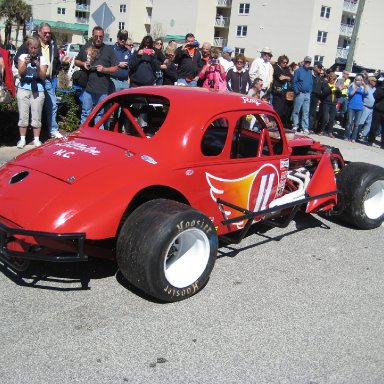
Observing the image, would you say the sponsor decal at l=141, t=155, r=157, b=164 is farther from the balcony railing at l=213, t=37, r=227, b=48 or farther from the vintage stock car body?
the balcony railing at l=213, t=37, r=227, b=48

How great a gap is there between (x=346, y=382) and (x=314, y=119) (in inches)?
444

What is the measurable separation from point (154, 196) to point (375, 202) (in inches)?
127

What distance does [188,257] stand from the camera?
3.98 metres

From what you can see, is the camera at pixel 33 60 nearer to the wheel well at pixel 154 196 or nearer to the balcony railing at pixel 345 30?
the wheel well at pixel 154 196

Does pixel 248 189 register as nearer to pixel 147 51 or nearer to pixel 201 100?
pixel 201 100

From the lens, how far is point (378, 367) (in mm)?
3234

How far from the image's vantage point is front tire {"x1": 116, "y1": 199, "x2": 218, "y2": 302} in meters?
3.54

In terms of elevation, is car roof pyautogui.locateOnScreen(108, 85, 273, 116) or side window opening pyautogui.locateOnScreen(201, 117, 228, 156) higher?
car roof pyautogui.locateOnScreen(108, 85, 273, 116)

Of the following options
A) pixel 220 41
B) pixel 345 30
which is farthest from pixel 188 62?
pixel 220 41

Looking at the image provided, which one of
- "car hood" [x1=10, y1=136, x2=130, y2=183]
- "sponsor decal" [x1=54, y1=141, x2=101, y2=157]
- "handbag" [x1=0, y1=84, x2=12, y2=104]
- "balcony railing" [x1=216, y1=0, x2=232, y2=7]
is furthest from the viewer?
"balcony railing" [x1=216, y1=0, x2=232, y2=7]

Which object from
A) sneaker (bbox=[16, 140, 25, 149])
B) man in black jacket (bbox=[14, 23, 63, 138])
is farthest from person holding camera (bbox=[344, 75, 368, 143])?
sneaker (bbox=[16, 140, 25, 149])

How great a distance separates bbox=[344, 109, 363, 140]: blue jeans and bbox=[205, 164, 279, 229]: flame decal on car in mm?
8716

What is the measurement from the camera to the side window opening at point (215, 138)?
438 cm

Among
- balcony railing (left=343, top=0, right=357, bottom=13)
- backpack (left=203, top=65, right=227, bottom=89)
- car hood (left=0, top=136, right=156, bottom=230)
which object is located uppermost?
balcony railing (left=343, top=0, right=357, bottom=13)
